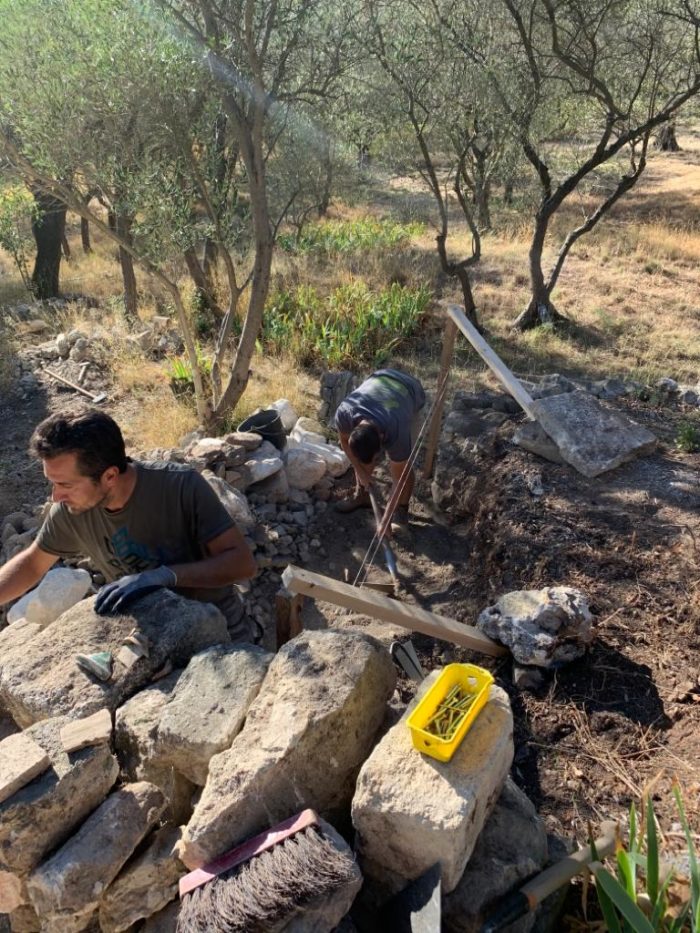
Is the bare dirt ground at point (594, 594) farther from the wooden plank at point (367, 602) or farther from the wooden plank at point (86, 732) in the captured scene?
the wooden plank at point (86, 732)

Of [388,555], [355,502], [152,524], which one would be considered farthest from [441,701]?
[355,502]

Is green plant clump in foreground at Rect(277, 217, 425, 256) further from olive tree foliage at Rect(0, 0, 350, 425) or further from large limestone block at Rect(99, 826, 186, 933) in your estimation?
large limestone block at Rect(99, 826, 186, 933)

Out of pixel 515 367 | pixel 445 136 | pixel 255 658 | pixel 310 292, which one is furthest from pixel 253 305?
pixel 445 136

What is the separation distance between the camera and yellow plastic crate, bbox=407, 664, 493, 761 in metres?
1.59

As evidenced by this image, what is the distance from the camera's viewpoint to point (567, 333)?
9.30m

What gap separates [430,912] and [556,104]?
11.2 meters

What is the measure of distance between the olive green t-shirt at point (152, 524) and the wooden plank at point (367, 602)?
460mm

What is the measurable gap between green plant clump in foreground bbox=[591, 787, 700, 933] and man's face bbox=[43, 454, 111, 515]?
6.20 ft

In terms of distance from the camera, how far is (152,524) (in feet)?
8.52

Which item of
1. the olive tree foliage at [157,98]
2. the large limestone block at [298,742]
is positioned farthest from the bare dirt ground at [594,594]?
the olive tree foliage at [157,98]

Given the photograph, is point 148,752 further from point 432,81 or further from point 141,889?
point 432,81

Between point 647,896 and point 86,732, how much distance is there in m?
1.44

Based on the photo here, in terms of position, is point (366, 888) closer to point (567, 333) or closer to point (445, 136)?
point (567, 333)

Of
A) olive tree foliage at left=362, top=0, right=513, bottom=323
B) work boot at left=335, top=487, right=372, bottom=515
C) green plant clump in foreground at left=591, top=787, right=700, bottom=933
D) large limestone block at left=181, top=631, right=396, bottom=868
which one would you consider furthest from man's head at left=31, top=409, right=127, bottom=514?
olive tree foliage at left=362, top=0, right=513, bottom=323
